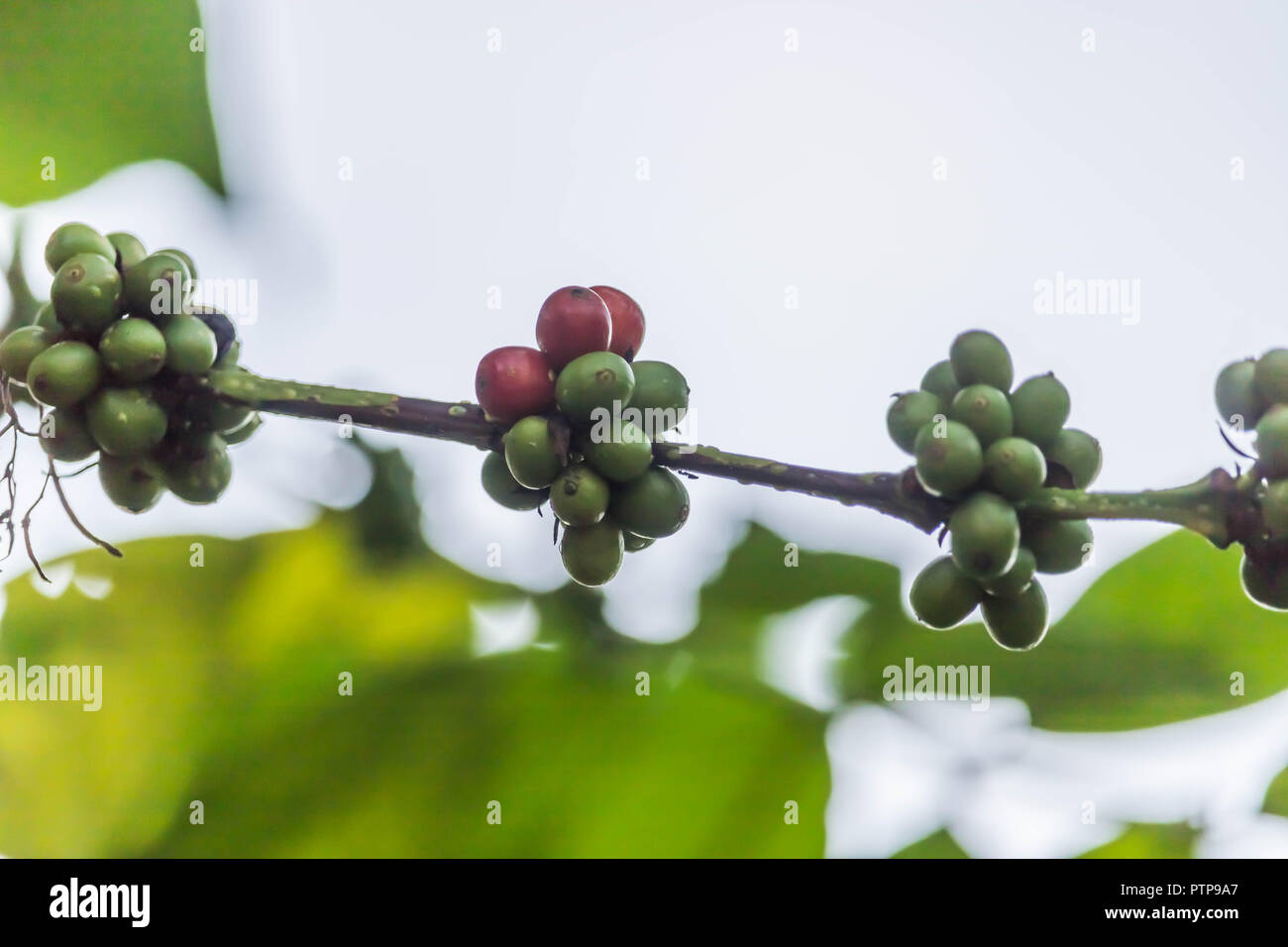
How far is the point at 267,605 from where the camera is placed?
2947mm

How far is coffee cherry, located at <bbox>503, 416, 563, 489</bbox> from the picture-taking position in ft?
4.49

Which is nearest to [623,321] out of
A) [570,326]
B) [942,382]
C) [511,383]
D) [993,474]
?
[570,326]

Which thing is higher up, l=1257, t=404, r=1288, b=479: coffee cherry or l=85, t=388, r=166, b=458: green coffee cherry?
l=85, t=388, r=166, b=458: green coffee cherry

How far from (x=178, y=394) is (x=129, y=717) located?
1736 mm

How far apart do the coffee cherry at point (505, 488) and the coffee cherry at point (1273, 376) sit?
0.91m

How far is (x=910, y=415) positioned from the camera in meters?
1.42

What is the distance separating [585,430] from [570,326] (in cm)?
15

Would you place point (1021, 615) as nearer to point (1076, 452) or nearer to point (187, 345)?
point (1076, 452)

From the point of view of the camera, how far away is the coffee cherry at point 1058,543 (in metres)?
1.32

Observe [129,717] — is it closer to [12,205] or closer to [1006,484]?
[12,205]

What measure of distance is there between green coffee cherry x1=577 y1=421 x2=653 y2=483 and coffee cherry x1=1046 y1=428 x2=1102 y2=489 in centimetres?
54

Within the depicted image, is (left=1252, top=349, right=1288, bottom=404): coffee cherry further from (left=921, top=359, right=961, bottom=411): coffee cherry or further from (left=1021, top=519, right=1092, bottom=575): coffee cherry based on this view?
(left=921, top=359, right=961, bottom=411): coffee cherry

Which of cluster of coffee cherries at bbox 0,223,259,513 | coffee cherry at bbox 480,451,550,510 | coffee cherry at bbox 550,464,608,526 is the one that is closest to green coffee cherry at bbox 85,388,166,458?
→ cluster of coffee cherries at bbox 0,223,259,513

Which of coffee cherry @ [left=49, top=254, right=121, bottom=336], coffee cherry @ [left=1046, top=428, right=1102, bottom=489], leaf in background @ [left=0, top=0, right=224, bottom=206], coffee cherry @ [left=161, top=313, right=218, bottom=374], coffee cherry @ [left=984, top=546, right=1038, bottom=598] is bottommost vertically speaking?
coffee cherry @ [left=984, top=546, right=1038, bottom=598]
